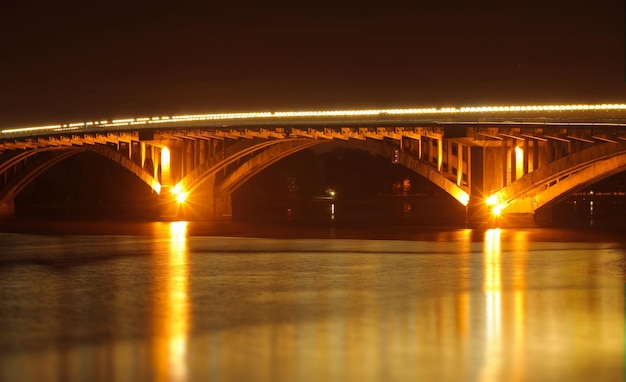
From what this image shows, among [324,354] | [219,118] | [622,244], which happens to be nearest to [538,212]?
[622,244]

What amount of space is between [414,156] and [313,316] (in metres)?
46.8

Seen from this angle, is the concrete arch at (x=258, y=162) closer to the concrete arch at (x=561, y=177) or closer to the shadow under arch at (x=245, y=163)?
the shadow under arch at (x=245, y=163)

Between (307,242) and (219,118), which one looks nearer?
(307,242)

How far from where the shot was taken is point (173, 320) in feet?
69.9

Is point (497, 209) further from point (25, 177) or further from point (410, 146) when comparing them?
point (25, 177)

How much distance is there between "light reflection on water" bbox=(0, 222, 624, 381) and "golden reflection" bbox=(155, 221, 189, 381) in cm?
4

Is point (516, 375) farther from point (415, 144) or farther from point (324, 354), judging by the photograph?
point (415, 144)

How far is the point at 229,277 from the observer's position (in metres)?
30.5

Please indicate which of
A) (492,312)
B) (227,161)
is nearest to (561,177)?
(227,161)

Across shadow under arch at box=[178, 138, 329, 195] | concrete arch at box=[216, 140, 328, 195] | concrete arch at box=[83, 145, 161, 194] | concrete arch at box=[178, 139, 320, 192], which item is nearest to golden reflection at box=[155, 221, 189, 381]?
concrete arch at box=[178, 139, 320, 192]

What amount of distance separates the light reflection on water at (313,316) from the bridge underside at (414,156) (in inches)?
786

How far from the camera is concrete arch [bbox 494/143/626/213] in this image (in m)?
57.1

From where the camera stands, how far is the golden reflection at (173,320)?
1620 cm

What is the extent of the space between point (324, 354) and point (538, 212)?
52287mm
